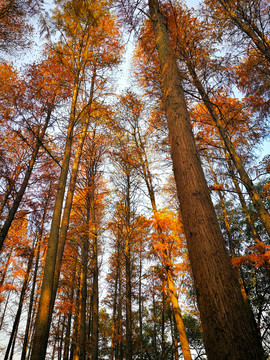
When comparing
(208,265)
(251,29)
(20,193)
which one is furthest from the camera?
(20,193)

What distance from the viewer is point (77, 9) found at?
16.4 feet

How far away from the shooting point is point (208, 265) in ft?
5.03

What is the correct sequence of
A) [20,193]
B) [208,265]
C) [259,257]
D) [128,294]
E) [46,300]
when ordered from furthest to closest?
[20,193]
[128,294]
[259,257]
[46,300]
[208,265]

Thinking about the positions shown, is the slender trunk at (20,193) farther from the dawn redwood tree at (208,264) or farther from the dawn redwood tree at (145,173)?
the dawn redwood tree at (208,264)

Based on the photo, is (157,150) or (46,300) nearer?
(46,300)

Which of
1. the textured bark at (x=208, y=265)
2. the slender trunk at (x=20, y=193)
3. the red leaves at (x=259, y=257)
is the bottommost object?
the textured bark at (x=208, y=265)

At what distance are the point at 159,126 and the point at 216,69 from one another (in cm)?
269

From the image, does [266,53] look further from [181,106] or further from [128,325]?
Result: [128,325]

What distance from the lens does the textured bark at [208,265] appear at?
4.01 ft

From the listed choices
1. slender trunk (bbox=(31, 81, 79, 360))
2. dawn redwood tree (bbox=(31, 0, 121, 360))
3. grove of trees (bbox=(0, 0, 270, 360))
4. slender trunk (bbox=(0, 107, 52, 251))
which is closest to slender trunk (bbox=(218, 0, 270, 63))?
grove of trees (bbox=(0, 0, 270, 360))

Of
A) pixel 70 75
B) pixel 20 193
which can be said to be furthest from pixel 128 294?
pixel 70 75

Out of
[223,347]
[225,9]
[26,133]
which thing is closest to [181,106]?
[223,347]

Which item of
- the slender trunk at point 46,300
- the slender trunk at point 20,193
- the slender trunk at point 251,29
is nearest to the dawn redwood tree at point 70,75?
the slender trunk at point 46,300

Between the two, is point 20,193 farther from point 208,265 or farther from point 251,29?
point 251,29
